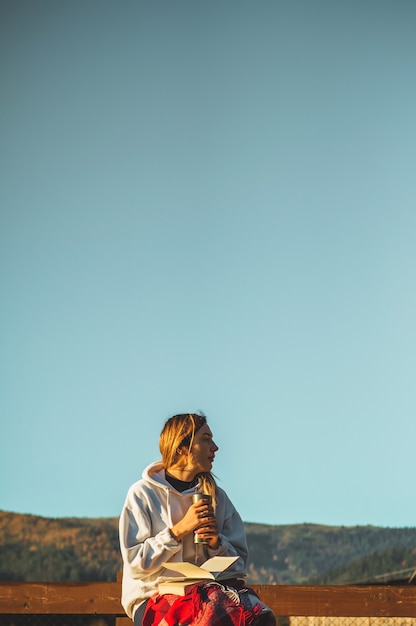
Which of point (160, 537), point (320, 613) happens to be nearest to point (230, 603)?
point (160, 537)

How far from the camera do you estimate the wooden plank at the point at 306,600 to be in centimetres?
532

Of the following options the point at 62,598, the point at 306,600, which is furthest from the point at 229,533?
the point at 62,598

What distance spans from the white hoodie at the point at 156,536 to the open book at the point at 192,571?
0.31 feet

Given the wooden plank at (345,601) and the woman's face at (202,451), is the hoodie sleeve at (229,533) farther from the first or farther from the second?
the wooden plank at (345,601)

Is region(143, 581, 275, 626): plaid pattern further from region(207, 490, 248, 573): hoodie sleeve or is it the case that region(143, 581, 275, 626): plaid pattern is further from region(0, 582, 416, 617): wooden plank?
region(0, 582, 416, 617): wooden plank

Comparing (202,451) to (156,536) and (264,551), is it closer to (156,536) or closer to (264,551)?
(156,536)

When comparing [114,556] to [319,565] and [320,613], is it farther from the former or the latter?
[320,613]

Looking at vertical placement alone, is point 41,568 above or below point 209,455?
above

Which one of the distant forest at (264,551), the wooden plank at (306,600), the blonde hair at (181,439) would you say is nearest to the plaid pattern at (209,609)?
the blonde hair at (181,439)

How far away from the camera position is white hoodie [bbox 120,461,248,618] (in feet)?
11.8

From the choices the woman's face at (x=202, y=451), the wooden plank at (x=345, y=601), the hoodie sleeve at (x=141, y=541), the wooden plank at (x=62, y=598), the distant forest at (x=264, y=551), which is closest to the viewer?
the hoodie sleeve at (x=141, y=541)

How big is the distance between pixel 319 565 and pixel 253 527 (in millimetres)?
1778

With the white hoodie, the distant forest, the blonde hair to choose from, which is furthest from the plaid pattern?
the distant forest

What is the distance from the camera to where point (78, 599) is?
5.48m
